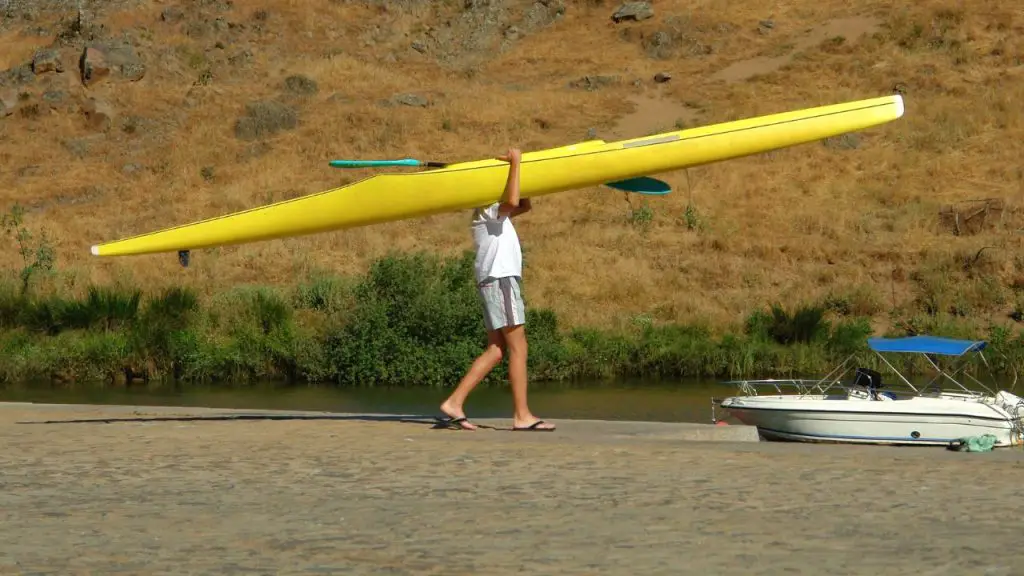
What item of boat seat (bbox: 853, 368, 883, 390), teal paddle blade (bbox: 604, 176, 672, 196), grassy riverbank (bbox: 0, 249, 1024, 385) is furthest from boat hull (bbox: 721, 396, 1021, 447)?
grassy riverbank (bbox: 0, 249, 1024, 385)

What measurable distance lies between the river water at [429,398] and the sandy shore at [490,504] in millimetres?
7473

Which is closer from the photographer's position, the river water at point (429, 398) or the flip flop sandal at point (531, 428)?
the flip flop sandal at point (531, 428)

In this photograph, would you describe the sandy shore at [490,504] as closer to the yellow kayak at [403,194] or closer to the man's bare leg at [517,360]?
the man's bare leg at [517,360]

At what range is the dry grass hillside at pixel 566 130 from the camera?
29688mm

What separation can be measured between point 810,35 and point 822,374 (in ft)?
95.3

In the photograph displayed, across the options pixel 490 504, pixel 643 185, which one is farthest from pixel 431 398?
pixel 490 504

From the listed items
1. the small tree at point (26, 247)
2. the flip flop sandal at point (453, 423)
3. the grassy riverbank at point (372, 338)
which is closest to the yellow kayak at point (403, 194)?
the flip flop sandal at point (453, 423)

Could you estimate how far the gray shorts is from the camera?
9930 millimetres

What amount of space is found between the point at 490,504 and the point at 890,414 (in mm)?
6635

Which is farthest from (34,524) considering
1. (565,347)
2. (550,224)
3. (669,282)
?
(550,224)

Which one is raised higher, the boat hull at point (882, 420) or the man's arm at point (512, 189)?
the man's arm at point (512, 189)

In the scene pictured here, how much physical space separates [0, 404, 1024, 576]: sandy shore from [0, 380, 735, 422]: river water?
7473 mm

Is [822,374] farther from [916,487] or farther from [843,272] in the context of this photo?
[916,487]

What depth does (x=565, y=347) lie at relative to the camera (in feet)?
76.1
